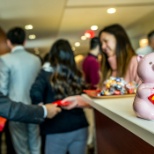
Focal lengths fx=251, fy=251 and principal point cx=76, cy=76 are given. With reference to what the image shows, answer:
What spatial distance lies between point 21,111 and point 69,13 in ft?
9.39

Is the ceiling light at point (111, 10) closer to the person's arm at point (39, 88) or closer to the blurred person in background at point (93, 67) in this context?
the blurred person in background at point (93, 67)

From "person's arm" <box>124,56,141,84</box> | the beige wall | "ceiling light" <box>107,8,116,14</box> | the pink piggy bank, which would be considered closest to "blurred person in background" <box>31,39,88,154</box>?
"person's arm" <box>124,56,141,84</box>

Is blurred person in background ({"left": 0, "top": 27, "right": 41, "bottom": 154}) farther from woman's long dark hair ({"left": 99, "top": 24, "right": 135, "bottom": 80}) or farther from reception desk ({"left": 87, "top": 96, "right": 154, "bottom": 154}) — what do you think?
reception desk ({"left": 87, "top": 96, "right": 154, "bottom": 154})

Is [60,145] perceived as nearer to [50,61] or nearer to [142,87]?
[50,61]

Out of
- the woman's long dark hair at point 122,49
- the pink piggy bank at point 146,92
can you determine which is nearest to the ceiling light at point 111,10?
the woman's long dark hair at point 122,49

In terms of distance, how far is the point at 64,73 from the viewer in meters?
1.61

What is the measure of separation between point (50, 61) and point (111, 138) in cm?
81

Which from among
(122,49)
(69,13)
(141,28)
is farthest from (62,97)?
(141,28)

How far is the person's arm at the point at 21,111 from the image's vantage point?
3.38 ft

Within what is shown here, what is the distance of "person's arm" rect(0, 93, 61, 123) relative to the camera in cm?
103

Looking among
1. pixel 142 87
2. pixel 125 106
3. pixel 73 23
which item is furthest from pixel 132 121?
pixel 73 23

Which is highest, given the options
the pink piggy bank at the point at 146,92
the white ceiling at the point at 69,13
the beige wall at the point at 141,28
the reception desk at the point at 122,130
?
the white ceiling at the point at 69,13

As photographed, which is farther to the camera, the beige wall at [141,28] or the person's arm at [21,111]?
the beige wall at [141,28]

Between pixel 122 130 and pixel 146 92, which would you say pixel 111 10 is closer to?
pixel 122 130
